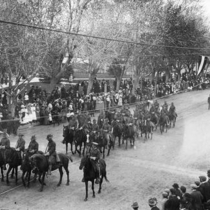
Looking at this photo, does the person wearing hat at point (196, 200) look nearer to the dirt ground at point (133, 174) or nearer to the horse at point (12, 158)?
the dirt ground at point (133, 174)

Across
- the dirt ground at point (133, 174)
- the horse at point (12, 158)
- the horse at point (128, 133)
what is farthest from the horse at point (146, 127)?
the horse at point (12, 158)

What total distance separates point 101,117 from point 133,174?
21.6 ft

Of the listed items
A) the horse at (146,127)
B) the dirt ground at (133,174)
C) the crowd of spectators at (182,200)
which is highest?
the crowd of spectators at (182,200)

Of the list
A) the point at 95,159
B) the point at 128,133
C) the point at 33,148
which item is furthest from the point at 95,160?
the point at 128,133

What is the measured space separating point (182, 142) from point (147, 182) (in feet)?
24.5

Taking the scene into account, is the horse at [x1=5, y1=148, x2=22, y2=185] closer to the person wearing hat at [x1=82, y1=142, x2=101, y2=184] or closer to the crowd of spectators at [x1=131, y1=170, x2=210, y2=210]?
the person wearing hat at [x1=82, y1=142, x2=101, y2=184]

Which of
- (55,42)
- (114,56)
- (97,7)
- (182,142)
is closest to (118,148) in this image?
(182,142)

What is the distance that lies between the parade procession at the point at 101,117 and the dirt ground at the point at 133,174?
46 mm

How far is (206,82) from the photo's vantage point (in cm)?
Answer: 4697

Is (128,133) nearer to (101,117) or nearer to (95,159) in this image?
(101,117)

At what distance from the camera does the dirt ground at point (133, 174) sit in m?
13.1

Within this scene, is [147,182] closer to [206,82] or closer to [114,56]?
[114,56]

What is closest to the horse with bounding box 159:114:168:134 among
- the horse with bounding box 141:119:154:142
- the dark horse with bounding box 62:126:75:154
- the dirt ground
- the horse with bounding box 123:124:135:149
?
the dirt ground

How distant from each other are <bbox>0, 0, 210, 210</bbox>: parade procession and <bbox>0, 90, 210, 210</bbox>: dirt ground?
0.05m
